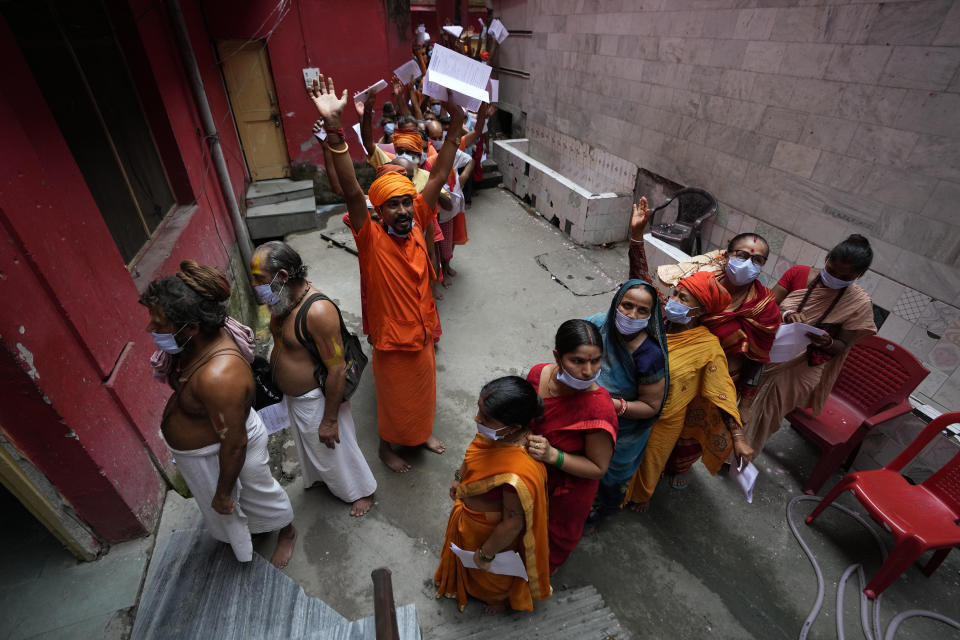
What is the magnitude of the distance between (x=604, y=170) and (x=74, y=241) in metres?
7.26

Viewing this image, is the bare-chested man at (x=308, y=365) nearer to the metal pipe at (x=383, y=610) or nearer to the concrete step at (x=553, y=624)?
the concrete step at (x=553, y=624)

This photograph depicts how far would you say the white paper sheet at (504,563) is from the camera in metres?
2.04

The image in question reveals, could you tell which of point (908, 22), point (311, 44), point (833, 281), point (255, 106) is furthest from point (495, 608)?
point (311, 44)

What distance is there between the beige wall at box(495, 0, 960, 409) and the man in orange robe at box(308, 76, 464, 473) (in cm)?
393

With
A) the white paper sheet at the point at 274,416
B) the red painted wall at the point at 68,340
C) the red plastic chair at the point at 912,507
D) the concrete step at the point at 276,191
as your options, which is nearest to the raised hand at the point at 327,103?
the red painted wall at the point at 68,340

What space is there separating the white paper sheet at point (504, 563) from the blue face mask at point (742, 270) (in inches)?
82.5

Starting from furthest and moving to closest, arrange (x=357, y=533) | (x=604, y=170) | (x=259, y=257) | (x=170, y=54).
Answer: (x=604, y=170)
(x=170, y=54)
(x=357, y=533)
(x=259, y=257)

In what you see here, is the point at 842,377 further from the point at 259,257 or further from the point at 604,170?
the point at 604,170

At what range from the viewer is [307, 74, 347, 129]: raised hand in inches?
93.3

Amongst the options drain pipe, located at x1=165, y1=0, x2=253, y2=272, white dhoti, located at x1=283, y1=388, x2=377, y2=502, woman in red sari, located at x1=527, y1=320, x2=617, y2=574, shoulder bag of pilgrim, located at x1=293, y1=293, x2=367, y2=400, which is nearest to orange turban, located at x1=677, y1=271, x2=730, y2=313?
woman in red sari, located at x1=527, y1=320, x2=617, y2=574

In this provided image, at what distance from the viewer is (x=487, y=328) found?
5000 millimetres

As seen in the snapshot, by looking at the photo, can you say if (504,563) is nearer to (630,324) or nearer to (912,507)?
(630,324)

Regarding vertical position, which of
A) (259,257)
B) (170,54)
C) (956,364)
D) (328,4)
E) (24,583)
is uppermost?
(328,4)

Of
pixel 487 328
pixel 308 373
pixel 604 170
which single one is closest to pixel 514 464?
pixel 308 373
